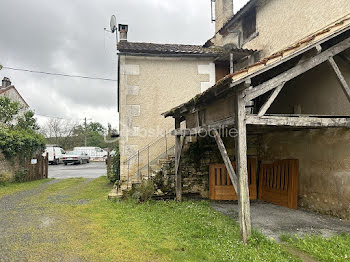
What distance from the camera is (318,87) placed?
6031 millimetres

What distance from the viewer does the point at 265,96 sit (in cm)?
730

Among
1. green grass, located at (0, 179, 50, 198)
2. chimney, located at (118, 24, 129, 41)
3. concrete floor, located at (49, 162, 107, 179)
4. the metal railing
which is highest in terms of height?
chimney, located at (118, 24, 129, 41)

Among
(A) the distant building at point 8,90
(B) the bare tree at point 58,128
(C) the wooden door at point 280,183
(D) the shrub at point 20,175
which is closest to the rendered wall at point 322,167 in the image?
(C) the wooden door at point 280,183

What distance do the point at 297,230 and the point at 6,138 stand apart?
1180 centimetres

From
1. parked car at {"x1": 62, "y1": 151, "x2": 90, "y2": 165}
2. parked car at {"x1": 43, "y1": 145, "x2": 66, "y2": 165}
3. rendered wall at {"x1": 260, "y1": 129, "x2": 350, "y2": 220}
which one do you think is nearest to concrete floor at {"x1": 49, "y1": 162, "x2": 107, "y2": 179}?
parked car at {"x1": 62, "y1": 151, "x2": 90, "y2": 165}

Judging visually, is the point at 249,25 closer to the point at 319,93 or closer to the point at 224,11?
the point at 224,11

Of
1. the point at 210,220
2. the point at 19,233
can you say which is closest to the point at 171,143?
the point at 210,220

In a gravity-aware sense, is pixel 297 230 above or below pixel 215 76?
below

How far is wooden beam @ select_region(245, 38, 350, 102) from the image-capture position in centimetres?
420

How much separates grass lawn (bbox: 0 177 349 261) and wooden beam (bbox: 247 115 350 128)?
188cm

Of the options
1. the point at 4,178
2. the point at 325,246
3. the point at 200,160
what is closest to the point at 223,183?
the point at 200,160

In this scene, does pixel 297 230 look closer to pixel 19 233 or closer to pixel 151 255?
pixel 151 255

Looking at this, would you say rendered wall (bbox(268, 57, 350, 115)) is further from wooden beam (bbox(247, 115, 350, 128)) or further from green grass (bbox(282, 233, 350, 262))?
green grass (bbox(282, 233, 350, 262))

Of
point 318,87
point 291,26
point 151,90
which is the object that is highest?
point 291,26
